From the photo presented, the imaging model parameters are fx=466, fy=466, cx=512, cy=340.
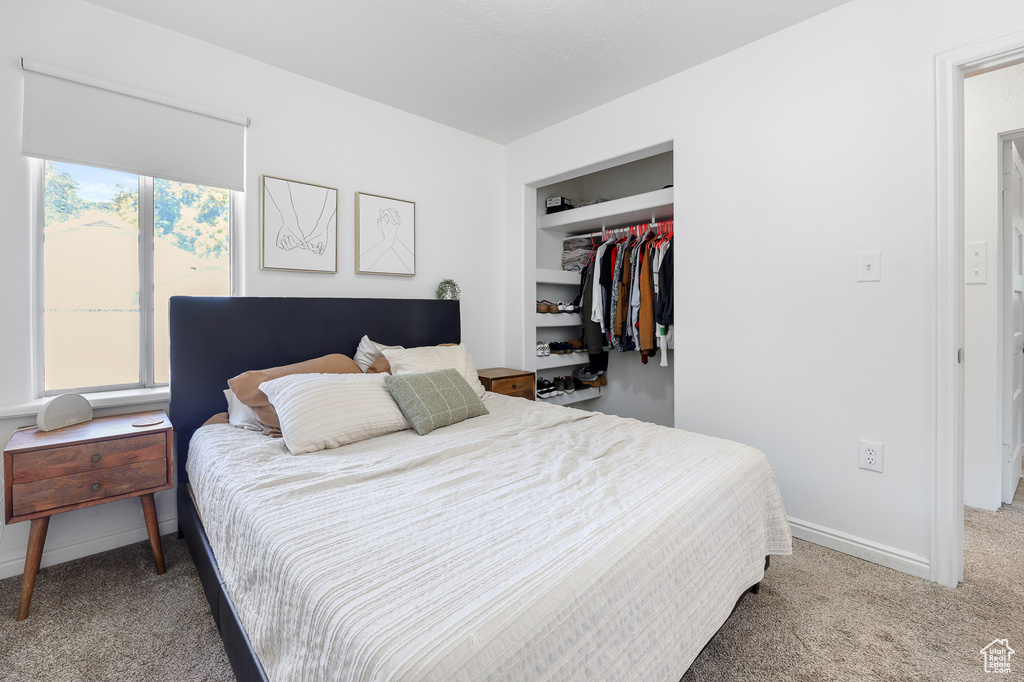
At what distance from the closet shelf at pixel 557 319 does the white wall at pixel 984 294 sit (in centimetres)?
252

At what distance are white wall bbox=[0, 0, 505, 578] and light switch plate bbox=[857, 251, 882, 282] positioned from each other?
93.3 inches

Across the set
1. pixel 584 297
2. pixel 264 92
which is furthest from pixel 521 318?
pixel 264 92

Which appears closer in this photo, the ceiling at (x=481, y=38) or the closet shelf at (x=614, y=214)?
the ceiling at (x=481, y=38)

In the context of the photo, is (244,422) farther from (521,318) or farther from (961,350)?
(961,350)

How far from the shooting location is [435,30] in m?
2.27

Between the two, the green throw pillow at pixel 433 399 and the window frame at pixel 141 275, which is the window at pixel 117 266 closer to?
the window frame at pixel 141 275

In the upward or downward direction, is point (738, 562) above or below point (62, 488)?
below

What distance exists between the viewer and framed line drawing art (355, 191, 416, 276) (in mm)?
2939

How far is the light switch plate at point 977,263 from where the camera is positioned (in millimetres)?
2557

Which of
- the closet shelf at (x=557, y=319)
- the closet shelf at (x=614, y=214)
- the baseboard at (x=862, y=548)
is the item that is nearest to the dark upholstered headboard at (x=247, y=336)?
the closet shelf at (x=557, y=319)

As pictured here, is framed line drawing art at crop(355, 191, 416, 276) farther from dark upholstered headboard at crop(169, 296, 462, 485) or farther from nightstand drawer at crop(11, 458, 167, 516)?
nightstand drawer at crop(11, 458, 167, 516)

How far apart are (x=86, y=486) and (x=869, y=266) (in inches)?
131

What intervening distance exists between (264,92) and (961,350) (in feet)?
11.7

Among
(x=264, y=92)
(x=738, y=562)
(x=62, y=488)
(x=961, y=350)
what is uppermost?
(x=264, y=92)
